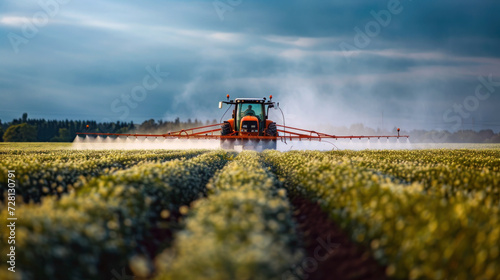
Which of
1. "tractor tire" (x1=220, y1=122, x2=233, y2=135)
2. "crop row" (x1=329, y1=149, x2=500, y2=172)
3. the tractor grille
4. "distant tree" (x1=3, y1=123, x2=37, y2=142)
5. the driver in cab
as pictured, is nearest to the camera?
"crop row" (x1=329, y1=149, x2=500, y2=172)

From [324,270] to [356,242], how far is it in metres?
0.74

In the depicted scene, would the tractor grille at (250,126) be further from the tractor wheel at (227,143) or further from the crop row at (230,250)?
the crop row at (230,250)

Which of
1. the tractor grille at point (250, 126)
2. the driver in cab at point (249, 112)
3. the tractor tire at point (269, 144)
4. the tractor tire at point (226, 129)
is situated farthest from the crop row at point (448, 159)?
the tractor tire at point (226, 129)

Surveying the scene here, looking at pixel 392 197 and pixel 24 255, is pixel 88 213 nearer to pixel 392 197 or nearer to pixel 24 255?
pixel 24 255

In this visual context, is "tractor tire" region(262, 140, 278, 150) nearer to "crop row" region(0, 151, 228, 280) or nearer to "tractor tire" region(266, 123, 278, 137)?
"tractor tire" region(266, 123, 278, 137)

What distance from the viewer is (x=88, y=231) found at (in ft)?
18.7

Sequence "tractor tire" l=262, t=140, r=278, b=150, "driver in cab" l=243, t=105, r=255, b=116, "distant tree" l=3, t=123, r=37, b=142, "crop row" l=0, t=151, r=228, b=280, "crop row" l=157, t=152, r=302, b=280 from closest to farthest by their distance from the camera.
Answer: "crop row" l=157, t=152, r=302, b=280
"crop row" l=0, t=151, r=228, b=280
"tractor tire" l=262, t=140, r=278, b=150
"driver in cab" l=243, t=105, r=255, b=116
"distant tree" l=3, t=123, r=37, b=142

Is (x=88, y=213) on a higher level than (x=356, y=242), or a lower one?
higher

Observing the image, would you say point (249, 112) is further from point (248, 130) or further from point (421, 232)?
point (421, 232)

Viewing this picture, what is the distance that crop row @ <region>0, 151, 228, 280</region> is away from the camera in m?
5.28

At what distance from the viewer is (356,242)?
727 centimetres

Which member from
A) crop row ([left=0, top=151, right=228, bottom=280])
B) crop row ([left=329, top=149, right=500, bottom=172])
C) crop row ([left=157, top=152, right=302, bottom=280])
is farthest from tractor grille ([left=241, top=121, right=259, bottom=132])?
crop row ([left=157, top=152, right=302, bottom=280])

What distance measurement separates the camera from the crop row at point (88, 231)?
5277mm

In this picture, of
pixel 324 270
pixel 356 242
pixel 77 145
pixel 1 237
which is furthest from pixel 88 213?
pixel 77 145
